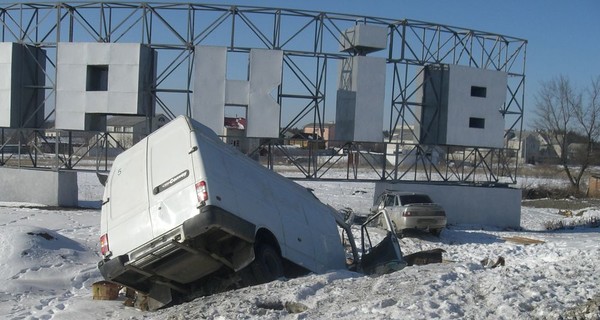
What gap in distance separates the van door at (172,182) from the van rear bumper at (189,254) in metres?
0.17

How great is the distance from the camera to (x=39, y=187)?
28297 mm

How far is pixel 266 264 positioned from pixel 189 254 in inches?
48.0

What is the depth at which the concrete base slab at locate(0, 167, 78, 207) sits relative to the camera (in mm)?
28078

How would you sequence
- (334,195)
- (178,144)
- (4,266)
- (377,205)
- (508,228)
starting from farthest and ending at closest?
(334,195) → (508,228) → (377,205) → (4,266) → (178,144)

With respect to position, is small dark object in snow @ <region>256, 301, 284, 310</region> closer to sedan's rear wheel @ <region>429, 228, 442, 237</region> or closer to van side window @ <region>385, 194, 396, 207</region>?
sedan's rear wheel @ <region>429, 228, 442, 237</region>

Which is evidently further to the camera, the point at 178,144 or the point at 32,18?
the point at 32,18

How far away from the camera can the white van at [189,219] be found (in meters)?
8.98

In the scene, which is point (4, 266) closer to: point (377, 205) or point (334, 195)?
point (377, 205)

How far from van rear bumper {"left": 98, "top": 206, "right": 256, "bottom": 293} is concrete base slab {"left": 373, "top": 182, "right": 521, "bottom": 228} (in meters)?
20.4

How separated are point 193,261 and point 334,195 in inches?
1248

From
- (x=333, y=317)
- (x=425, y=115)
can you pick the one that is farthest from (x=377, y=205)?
(x=333, y=317)

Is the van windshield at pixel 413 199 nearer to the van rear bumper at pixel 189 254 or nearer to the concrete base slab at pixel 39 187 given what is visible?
the concrete base slab at pixel 39 187

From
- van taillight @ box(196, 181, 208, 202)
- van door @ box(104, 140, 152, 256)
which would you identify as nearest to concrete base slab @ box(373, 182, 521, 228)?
van door @ box(104, 140, 152, 256)

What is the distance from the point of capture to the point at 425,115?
31.2 meters
